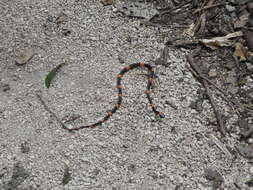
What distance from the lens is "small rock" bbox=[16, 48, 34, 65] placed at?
471 cm

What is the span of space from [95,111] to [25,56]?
49.4 inches

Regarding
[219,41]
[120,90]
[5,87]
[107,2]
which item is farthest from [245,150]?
[5,87]

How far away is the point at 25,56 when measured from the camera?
4746 millimetres

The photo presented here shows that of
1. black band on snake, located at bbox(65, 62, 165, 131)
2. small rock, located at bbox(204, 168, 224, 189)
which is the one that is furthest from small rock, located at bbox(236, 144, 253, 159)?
black band on snake, located at bbox(65, 62, 165, 131)

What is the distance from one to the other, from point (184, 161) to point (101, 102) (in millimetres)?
1223

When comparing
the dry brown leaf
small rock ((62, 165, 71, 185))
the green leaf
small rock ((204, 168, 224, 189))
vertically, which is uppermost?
the dry brown leaf

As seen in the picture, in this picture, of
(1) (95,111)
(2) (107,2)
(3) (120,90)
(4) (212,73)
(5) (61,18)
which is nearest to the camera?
(1) (95,111)

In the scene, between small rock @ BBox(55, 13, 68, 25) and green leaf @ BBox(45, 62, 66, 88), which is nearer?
green leaf @ BBox(45, 62, 66, 88)

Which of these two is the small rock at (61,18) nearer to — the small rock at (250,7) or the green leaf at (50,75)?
the green leaf at (50,75)

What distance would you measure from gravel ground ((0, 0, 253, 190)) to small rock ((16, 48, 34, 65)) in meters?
0.06

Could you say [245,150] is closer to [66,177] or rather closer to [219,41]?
[219,41]

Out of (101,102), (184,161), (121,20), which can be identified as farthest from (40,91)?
(184,161)

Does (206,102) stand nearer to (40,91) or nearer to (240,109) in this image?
(240,109)

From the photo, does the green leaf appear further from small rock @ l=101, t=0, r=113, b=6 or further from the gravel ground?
small rock @ l=101, t=0, r=113, b=6
